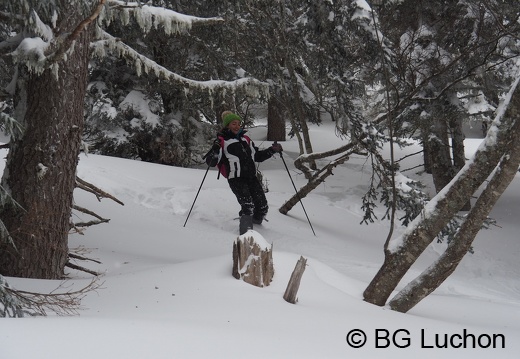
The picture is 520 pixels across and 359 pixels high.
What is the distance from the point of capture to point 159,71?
6.67m

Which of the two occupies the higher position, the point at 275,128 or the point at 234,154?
the point at 234,154

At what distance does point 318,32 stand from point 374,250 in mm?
3941

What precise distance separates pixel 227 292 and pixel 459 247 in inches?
88.9

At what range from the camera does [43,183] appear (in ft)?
18.3

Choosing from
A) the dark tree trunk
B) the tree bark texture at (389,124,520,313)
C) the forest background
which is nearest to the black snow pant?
the forest background

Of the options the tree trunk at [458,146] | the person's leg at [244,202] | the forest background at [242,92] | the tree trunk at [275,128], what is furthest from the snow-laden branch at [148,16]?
the tree trunk at [275,128]

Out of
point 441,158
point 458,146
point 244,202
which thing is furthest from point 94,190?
point 458,146

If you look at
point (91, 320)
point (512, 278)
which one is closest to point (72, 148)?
point (91, 320)

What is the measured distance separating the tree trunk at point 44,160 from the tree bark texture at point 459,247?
3.53 metres

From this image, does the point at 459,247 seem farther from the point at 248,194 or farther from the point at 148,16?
the point at 248,194

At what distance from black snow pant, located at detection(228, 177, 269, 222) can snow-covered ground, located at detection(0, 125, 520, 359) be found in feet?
2.06

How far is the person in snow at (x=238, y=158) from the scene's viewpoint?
27.7 feet

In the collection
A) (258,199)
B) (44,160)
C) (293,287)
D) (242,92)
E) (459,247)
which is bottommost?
(258,199)

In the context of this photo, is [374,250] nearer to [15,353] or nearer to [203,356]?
[203,356]
